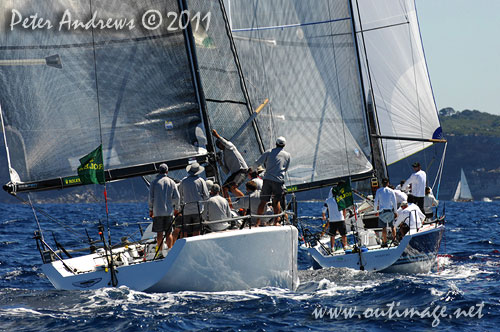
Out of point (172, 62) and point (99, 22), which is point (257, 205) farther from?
point (99, 22)

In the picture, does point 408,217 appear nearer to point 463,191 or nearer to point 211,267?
point 211,267

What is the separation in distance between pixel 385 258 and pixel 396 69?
780 cm

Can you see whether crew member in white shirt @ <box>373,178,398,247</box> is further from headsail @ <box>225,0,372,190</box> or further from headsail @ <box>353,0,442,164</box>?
headsail @ <box>353,0,442,164</box>

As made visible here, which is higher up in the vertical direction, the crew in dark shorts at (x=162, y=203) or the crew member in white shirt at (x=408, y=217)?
the crew in dark shorts at (x=162, y=203)

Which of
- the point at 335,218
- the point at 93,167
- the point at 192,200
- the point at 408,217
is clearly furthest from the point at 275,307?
the point at 408,217

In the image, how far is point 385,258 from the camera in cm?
1522

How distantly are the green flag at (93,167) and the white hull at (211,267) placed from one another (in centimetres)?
132

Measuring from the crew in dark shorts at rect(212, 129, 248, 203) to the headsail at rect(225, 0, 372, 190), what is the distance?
5.96 meters

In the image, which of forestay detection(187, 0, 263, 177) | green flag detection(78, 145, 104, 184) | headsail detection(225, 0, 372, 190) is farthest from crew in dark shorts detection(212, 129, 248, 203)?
headsail detection(225, 0, 372, 190)

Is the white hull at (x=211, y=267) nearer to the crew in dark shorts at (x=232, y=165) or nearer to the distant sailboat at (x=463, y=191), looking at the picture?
the crew in dark shorts at (x=232, y=165)

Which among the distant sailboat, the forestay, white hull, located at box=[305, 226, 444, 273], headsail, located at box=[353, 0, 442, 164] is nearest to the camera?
the forestay

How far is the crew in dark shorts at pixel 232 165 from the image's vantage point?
1346cm

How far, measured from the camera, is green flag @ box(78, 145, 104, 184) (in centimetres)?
1160

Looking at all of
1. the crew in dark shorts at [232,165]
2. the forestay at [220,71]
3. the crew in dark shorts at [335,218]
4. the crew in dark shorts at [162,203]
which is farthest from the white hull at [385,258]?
the crew in dark shorts at [162,203]
